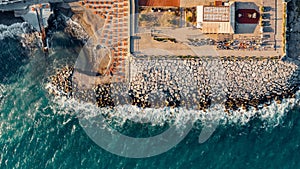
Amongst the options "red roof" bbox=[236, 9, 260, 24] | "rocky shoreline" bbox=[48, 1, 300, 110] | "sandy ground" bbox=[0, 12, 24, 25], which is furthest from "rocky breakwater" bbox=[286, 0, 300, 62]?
"sandy ground" bbox=[0, 12, 24, 25]

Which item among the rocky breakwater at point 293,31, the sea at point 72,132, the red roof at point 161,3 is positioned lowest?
the sea at point 72,132

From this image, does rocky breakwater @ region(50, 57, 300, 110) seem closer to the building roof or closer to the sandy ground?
the building roof

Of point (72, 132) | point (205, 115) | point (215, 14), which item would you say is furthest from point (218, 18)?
point (72, 132)

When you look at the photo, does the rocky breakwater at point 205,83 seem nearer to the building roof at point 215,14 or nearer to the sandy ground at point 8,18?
the building roof at point 215,14

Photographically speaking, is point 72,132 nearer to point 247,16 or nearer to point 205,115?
point 205,115

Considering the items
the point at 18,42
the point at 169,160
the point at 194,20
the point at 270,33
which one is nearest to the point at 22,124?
the point at 18,42

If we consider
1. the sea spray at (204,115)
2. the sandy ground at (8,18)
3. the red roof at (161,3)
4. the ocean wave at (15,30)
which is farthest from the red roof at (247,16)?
the sandy ground at (8,18)
